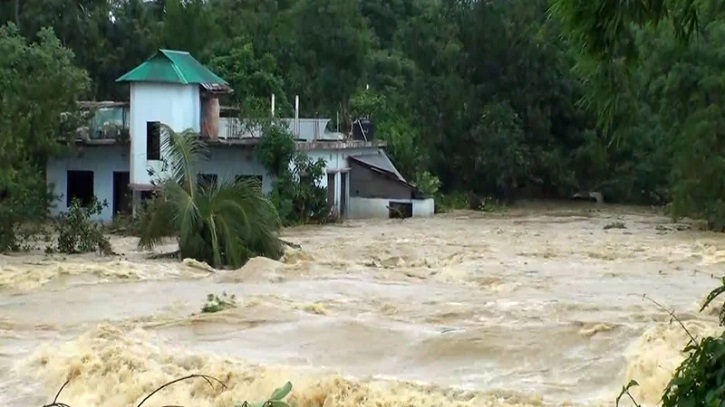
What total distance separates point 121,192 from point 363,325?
843 inches

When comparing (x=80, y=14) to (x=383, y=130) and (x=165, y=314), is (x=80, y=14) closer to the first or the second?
(x=383, y=130)

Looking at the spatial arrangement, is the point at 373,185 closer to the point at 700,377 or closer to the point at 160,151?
the point at 160,151

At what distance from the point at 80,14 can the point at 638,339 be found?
35076mm

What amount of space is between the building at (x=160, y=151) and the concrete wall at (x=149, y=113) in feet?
0.10

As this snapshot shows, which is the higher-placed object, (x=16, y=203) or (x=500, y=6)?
(x=500, y=6)

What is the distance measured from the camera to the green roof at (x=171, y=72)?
34.8 metres

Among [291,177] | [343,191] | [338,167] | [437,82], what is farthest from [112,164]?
[437,82]

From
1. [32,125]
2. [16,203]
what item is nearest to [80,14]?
[32,125]

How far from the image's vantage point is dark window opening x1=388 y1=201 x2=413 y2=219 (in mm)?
40250

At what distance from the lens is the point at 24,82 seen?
3172 cm

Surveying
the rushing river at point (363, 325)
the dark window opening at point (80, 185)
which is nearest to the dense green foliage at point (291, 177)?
the dark window opening at point (80, 185)

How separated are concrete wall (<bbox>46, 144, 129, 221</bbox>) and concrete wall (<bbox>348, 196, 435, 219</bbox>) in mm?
8242

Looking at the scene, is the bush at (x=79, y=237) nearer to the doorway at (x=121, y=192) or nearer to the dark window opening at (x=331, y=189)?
the doorway at (x=121, y=192)

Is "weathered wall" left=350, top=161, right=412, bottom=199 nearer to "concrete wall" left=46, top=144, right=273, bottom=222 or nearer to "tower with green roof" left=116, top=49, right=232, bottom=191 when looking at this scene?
"concrete wall" left=46, top=144, right=273, bottom=222
